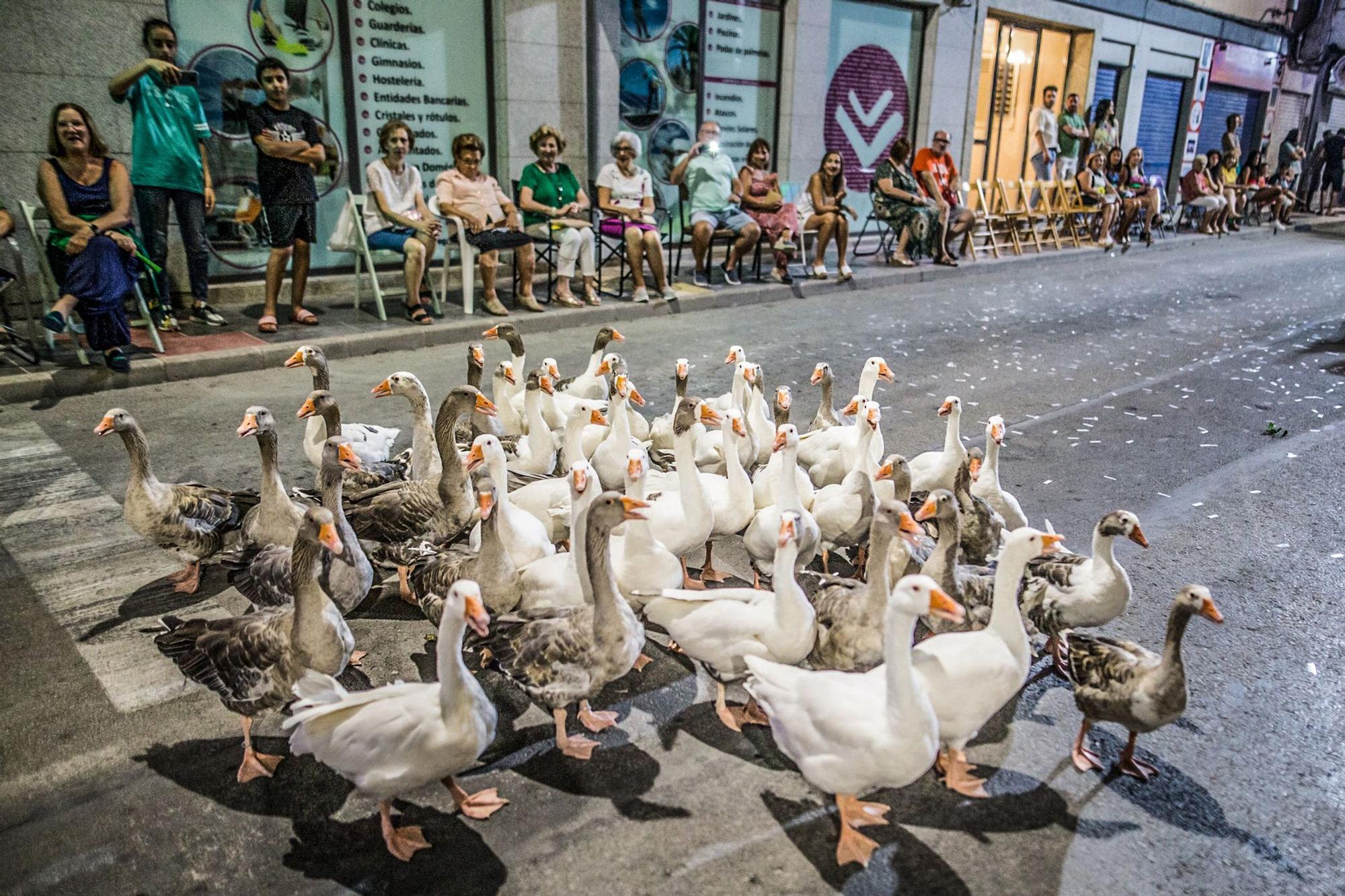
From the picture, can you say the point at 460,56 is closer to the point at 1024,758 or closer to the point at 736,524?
the point at 736,524

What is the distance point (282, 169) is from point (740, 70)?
8378mm

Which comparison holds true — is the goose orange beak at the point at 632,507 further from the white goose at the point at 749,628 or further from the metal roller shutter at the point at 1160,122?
the metal roller shutter at the point at 1160,122

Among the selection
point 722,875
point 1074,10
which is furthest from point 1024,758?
point 1074,10

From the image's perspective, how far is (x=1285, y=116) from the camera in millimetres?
28984

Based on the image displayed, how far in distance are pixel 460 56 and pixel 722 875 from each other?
1092 centimetres

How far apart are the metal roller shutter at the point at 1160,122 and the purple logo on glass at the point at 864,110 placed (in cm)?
991

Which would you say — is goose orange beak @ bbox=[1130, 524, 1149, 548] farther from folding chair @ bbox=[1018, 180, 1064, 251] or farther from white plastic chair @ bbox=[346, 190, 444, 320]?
folding chair @ bbox=[1018, 180, 1064, 251]

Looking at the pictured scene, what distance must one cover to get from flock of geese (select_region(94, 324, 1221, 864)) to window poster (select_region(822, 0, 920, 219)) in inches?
477

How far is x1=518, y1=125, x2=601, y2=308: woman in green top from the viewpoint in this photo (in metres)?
10.2

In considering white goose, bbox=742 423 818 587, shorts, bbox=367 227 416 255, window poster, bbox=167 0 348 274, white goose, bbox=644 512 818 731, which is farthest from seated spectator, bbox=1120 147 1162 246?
white goose, bbox=644 512 818 731

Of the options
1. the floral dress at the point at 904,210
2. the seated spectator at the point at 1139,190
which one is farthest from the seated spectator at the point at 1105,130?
the floral dress at the point at 904,210

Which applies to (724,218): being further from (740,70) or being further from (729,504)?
(729,504)

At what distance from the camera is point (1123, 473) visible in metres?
6.07

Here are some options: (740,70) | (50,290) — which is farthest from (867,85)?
(50,290)
